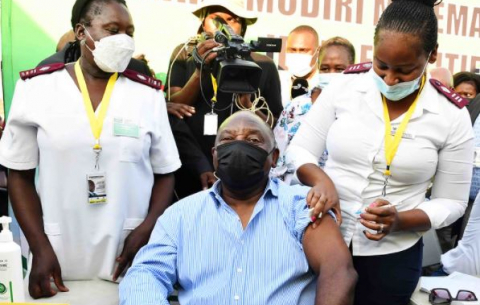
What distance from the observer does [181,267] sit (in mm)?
2070

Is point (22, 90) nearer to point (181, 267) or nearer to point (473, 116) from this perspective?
point (181, 267)

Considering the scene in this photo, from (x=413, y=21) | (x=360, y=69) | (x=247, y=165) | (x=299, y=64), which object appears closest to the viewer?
(x=413, y=21)

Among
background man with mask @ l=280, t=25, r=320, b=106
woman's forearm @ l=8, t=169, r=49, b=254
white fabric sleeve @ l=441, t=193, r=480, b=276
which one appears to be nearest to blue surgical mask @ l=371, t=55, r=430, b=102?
white fabric sleeve @ l=441, t=193, r=480, b=276

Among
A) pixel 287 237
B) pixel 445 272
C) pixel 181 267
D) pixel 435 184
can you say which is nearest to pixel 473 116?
pixel 445 272

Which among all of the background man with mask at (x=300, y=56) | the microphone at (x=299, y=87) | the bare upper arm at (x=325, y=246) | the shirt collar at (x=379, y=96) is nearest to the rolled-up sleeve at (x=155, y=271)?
the bare upper arm at (x=325, y=246)

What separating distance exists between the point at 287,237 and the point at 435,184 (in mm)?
581

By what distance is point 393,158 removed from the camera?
2008 millimetres

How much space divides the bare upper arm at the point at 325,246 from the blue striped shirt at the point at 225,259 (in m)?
0.04

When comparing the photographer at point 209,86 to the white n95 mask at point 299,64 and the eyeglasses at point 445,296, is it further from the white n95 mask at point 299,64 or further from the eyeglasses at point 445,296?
the eyeglasses at point 445,296

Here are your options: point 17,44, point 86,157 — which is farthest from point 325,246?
point 17,44

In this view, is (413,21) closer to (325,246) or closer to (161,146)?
(325,246)

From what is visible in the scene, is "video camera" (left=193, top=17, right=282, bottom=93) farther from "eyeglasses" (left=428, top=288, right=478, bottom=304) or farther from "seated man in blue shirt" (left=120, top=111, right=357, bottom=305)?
"eyeglasses" (left=428, top=288, right=478, bottom=304)

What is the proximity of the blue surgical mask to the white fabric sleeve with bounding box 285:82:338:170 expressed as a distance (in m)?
0.21

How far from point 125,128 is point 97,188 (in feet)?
0.83
